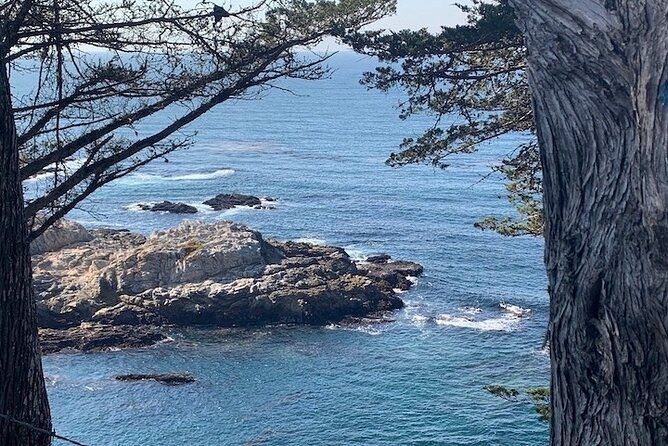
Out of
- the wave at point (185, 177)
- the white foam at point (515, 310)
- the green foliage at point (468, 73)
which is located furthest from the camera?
the wave at point (185, 177)

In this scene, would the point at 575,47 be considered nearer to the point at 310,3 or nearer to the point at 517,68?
the point at 310,3

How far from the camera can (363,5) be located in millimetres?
7266

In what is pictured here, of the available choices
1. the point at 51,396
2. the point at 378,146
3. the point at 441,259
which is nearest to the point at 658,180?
the point at 51,396

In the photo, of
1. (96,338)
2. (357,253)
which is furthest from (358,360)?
(357,253)

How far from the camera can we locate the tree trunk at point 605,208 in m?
2.53

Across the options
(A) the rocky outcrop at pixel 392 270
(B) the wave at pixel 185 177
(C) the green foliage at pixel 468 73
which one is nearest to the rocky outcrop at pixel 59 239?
(A) the rocky outcrop at pixel 392 270

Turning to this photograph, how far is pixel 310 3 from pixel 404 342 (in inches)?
742

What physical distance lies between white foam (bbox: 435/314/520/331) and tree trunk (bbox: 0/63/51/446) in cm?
2265

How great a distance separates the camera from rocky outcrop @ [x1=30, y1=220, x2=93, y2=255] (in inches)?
1239

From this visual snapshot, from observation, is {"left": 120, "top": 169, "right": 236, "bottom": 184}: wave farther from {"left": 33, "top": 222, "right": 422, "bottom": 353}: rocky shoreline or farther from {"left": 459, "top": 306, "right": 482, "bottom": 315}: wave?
{"left": 459, "top": 306, "right": 482, "bottom": 315}: wave

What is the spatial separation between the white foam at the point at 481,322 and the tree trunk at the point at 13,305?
22650mm

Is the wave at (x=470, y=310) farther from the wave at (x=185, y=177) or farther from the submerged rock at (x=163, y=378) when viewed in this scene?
the wave at (x=185, y=177)

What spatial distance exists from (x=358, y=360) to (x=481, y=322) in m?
5.02

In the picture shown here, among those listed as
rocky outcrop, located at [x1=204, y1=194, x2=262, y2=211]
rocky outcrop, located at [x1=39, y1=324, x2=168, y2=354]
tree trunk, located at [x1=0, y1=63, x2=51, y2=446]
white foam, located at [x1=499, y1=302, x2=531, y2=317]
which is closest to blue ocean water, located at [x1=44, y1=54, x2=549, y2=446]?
white foam, located at [x1=499, y1=302, x2=531, y2=317]
